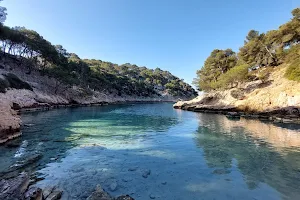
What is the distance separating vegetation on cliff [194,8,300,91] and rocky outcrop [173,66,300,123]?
2.29 meters

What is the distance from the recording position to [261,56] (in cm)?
4706

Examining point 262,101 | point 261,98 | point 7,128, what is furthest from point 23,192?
point 261,98

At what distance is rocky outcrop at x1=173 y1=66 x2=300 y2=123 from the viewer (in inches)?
1027

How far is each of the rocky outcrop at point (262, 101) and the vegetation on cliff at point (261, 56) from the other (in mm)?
2288

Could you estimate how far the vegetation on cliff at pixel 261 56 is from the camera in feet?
120

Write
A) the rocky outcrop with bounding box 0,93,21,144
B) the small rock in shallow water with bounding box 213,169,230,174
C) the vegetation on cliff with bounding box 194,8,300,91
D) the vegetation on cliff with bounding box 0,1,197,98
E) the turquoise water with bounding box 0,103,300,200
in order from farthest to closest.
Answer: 1. the vegetation on cliff with bounding box 0,1,197,98
2. the vegetation on cliff with bounding box 194,8,300,91
3. the rocky outcrop with bounding box 0,93,21,144
4. the small rock in shallow water with bounding box 213,169,230,174
5. the turquoise water with bounding box 0,103,300,200

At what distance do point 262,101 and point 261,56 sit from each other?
22.1 meters

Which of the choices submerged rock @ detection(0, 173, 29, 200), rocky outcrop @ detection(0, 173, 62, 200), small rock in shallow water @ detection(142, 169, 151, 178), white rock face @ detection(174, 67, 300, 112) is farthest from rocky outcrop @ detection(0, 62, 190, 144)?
white rock face @ detection(174, 67, 300, 112)

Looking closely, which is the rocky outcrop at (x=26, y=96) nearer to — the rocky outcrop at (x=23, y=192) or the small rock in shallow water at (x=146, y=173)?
the rocky outcrop at (x=23, y=192)

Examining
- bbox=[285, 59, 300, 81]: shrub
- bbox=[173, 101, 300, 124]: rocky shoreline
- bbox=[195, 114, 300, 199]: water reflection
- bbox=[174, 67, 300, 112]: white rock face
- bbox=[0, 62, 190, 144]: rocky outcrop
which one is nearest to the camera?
bbox=[195, 114, 300, 199]: water reflection

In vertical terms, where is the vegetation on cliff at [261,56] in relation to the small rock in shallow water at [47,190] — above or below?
above

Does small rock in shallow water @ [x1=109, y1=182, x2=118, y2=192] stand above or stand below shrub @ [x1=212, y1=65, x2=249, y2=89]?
below

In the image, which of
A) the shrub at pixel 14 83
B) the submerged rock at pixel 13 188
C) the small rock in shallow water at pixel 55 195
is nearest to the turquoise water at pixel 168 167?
the small rock in shallow water at pixel 55 195

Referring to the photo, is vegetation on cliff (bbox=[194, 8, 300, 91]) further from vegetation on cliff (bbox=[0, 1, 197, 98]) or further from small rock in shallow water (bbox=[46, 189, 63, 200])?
vegetation on cliff (bbox=[0, 1, 197, 98])
